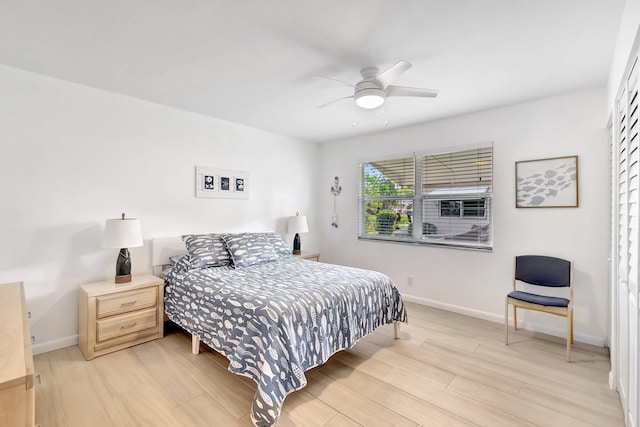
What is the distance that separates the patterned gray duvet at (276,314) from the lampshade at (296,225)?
1239 mm

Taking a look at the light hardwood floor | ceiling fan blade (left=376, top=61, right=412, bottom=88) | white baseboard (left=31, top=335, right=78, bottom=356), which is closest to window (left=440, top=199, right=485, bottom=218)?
the light hardwood floor

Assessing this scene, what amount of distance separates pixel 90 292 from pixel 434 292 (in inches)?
147

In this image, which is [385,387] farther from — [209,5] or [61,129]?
[61,129]

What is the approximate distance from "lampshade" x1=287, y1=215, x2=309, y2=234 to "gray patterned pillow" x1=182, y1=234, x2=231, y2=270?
4.14ft

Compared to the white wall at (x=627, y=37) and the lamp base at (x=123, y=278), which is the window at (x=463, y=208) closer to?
the white wall at (x=627, y=37)

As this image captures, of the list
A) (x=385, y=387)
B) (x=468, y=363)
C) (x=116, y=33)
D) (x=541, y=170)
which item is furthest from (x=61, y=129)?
(x=541, y=170)

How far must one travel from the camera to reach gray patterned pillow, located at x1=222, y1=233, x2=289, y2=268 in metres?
3.28

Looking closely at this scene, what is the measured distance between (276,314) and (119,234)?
1.77 meters

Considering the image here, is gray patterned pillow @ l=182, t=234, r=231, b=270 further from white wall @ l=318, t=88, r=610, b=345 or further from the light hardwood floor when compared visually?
white wall @ l=318, t=88, r=610, b=345

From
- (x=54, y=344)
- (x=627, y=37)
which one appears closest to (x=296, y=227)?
(x=54, y=344)

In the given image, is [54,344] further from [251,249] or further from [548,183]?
[548,183]

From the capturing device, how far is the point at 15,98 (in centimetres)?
250

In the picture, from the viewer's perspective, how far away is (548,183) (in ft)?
10.0

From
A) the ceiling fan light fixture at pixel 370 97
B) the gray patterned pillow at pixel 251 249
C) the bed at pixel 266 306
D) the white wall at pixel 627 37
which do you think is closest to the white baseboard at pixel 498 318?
the bed at pixel 266 306
